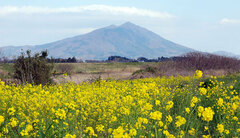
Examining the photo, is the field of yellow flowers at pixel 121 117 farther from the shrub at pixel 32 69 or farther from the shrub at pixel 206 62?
the shrub at pixel 206 62

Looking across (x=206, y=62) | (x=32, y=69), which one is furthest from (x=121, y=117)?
(x=206, y=62)

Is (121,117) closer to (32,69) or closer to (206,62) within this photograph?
(32,69)

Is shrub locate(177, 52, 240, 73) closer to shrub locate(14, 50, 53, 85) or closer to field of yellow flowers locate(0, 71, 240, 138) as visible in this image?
shrub locate(14, 50, 53, 85)

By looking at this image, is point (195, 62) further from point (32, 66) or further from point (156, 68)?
point (32, 66)

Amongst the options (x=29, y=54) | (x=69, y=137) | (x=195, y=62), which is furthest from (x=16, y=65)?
(x=195, y=62)

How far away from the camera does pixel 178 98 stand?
22.2 ft

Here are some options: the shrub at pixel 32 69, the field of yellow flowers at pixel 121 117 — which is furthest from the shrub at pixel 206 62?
the field of yellow flowers at pixel 121 117

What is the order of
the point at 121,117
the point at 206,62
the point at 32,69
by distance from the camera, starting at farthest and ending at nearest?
the point at 206,62
the point at 32,69
the point at 121,117

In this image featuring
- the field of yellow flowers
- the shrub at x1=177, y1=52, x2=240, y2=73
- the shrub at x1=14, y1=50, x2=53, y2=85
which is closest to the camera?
the field of yellow flowers

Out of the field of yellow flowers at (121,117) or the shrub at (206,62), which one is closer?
the field of yellow flowers at (121,117)

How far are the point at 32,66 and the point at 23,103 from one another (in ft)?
20.0

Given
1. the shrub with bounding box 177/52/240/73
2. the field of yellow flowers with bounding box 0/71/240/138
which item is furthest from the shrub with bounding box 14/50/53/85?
the shrub with bounding box 177/52/240/73

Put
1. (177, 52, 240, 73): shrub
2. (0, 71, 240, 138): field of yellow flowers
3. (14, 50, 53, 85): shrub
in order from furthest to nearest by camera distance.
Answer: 1. (177, 52, 240, 73): shrub
2. (14, 50, 53, 85): shrub
3. (0, 71, 240, 138): field of yellow flowers

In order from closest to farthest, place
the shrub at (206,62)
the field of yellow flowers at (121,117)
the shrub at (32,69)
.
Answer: the field of yellow flowers at (121,117) < the shrub at (32,69) < the shrub at (206,62)
